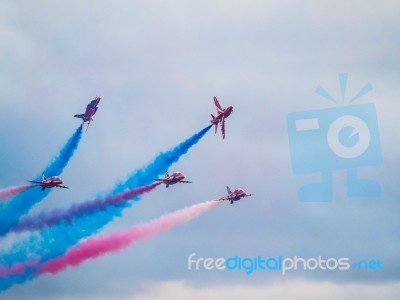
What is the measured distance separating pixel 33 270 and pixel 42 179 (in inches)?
648

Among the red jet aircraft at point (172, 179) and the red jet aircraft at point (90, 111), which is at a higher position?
the red jet aircraft at point (90, 111)

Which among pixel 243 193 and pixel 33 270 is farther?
pixel 243 193

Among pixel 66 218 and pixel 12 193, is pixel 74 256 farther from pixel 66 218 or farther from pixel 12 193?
pixel 12 193

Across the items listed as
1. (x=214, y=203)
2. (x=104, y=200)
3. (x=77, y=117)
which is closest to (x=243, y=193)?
(x=214, y=203)

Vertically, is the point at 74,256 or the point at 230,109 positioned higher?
the point at 230,109

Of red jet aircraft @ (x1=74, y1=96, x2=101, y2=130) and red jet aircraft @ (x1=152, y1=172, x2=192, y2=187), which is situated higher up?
red jet aircraft @ (x1=74, y1=96, x2=101, y2=130)

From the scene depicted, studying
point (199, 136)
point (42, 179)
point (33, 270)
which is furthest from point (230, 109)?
point (33, 270)

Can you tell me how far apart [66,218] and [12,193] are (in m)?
11.6

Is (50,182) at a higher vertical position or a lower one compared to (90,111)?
lower

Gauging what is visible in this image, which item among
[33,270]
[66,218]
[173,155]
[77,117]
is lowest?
[33,270]

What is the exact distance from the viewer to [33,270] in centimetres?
12469

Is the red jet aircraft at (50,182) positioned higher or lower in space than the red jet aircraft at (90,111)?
lower

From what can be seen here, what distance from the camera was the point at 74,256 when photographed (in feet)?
413

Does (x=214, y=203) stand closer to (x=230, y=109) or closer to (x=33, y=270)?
(x=230, y=109)
